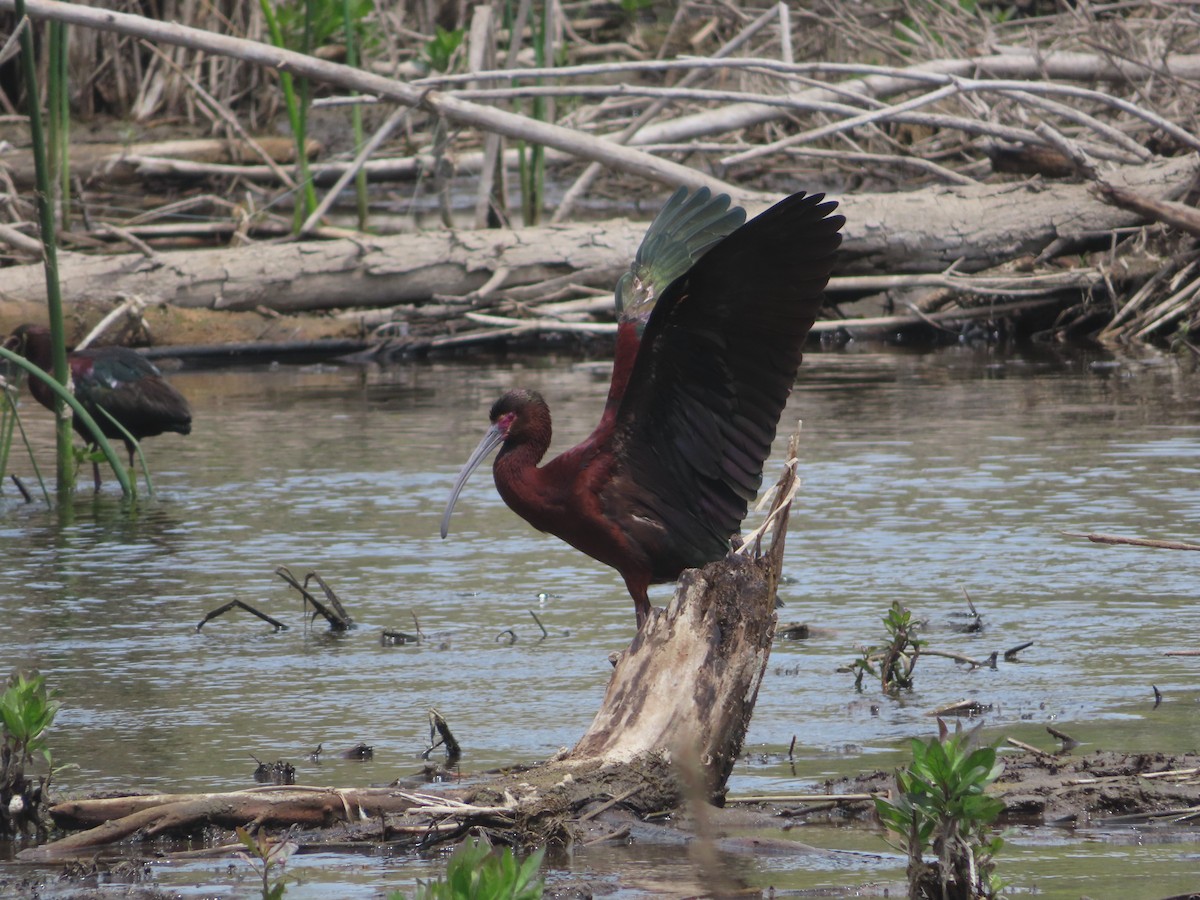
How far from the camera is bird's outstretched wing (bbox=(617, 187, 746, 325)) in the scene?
595 cm

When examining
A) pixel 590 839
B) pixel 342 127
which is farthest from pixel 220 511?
pixel 342 127

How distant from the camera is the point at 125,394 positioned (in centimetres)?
916

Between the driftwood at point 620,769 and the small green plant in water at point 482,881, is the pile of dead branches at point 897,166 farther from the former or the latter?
the small green plant in water at point 482,881

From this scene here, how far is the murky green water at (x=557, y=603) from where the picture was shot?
14.6 feet

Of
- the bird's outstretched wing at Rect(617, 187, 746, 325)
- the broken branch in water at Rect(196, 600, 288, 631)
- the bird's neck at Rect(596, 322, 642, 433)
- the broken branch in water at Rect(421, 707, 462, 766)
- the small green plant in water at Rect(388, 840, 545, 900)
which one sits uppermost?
the bird's outstretched wing at Rect(617, 187, 746, 325)

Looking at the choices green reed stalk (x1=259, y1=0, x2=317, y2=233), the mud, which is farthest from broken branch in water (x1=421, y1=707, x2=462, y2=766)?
green reed stalk (x1=259, y1=0, x2=317, y2=233)

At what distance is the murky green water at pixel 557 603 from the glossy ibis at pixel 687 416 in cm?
47

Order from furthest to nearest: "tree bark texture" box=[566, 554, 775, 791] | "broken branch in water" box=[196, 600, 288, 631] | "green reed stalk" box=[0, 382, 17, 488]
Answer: "green reed stalk" box=[0, 382, 17, 488], "broken branch in water" box=[196, 600, 288, 631], "tree bark texture" box=[566, 554, 775, 791]

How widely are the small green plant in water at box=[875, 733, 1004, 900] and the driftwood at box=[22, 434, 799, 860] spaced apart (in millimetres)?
589

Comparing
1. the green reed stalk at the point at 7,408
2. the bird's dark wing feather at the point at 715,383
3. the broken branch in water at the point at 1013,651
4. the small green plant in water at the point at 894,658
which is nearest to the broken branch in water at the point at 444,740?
the bird's dark wing feather at the point at 715,383

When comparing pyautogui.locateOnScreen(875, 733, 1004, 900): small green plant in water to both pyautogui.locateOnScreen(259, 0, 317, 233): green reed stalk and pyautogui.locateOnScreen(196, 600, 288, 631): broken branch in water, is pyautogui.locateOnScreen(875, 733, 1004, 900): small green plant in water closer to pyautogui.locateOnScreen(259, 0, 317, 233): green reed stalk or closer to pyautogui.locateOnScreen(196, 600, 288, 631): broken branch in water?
pyautogui.locateOnScreen(196, 600, 288, 631): broken branch in water

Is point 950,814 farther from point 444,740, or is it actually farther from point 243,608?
point 243,608

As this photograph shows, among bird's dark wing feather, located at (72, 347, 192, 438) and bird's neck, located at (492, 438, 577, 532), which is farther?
bird's dark wing feather, located at (72, 347, 192, 438)

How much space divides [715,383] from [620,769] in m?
1.58
